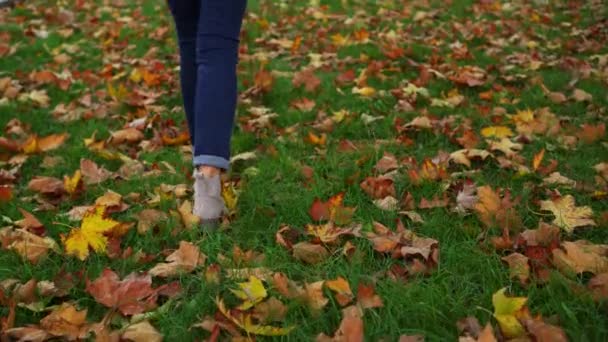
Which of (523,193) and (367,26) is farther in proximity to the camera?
(367,26)

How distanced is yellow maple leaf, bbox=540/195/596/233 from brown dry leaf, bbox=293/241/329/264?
2.32 ft

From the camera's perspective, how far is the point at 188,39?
6.50 feet

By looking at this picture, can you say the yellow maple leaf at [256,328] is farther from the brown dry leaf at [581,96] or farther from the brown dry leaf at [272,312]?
the brown dry leaf at [581,96]

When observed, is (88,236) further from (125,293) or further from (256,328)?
(256,328)

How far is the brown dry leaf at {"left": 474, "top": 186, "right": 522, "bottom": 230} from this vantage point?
166cm

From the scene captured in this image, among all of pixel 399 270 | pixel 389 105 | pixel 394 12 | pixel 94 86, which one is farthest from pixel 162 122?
pixel 394 12

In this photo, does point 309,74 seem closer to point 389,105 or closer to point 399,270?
point 389,105

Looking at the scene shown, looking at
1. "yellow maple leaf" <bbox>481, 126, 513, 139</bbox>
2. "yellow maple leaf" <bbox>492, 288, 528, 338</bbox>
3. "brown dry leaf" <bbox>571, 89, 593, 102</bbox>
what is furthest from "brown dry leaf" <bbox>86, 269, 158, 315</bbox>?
"brown dry leaf" <bbox>571, 89, 593, 102</bbox>

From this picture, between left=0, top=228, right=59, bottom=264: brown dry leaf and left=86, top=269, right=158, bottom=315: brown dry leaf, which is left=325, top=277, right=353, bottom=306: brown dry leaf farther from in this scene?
left=0, top=228, right=59, bottom=264: brown dry leaf

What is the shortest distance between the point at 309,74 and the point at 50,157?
1562mm

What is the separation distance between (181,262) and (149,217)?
1.11 feet

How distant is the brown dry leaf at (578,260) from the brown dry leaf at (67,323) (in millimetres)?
1184

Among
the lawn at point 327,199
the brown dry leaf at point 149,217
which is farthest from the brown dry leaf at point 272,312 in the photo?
the brown dry leaf at point 149,217

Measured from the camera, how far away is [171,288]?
148 cm
